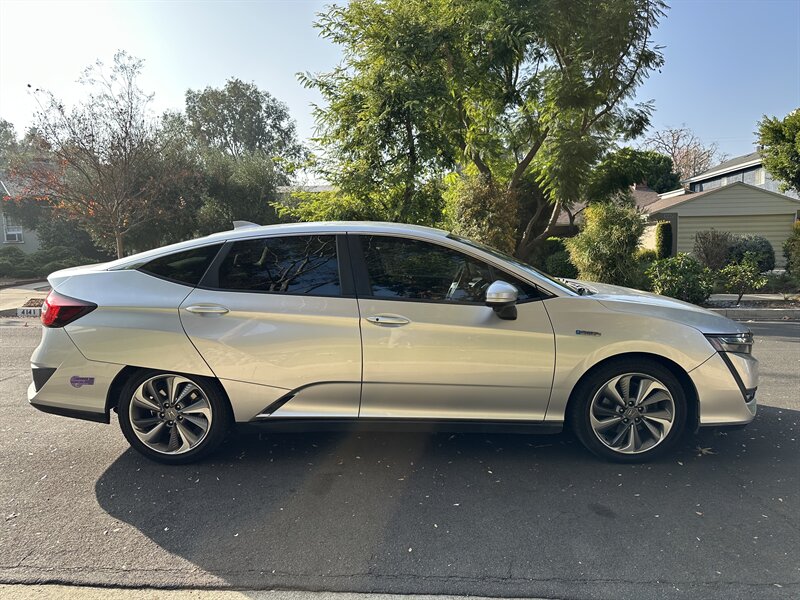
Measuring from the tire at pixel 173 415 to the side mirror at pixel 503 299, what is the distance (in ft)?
6.31

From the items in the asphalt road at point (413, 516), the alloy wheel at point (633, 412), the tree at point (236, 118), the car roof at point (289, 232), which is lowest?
the asphalt road at point (413, 516)

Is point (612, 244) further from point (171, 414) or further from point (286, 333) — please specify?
A: point (171, 414)

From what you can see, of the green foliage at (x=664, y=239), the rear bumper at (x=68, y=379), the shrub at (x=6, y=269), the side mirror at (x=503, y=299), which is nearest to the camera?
the side mirror at (x=503, y=299)

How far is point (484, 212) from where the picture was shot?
1216cm

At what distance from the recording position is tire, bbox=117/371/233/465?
357cm

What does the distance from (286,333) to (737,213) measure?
22.8 m

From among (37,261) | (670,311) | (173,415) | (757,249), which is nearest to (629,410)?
(670,311)

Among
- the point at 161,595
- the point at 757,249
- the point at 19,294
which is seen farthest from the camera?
the point at 757,249

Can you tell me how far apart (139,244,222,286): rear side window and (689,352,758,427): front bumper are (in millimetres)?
3366

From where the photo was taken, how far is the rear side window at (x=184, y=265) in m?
3.63

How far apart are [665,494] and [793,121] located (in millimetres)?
15659

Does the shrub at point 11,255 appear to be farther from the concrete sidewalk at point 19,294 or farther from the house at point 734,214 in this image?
the house at point 734,214

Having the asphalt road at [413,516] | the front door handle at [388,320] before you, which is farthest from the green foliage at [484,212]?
the front door handle at [388,320]

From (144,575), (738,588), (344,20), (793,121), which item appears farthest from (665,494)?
(793,121)
